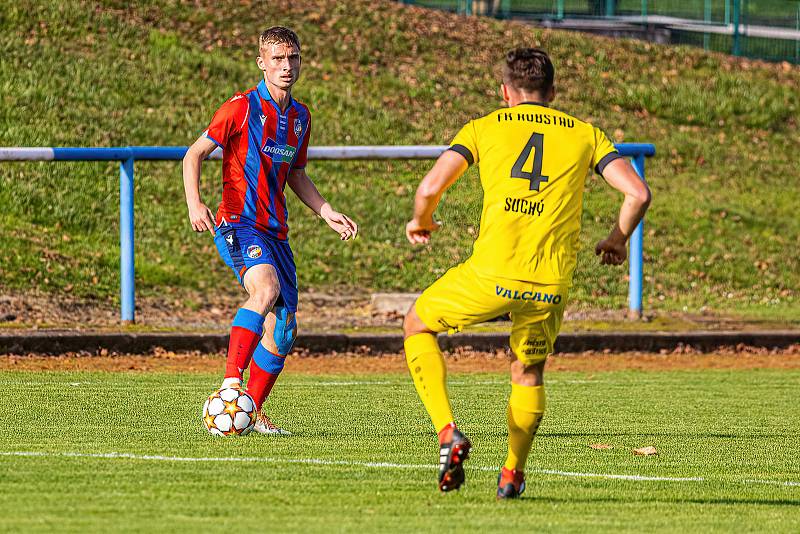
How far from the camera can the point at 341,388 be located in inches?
424

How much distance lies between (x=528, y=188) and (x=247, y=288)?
8.11 feet

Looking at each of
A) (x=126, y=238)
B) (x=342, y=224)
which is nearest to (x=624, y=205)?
(x=342, y=224)

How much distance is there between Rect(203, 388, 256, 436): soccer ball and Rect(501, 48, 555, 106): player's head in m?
2.41

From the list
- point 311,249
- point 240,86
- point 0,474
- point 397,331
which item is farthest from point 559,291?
point 240,86

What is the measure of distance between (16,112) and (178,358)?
331 inches

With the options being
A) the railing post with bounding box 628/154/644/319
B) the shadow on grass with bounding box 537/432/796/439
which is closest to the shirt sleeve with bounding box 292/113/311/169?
the shadow on grass with bounding box 537/432/796/439

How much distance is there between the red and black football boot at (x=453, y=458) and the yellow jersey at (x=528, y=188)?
2.17ft

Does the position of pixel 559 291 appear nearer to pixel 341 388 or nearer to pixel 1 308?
pixel 341 388

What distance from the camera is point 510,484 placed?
597 cm

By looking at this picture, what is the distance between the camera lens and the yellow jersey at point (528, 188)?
5.83 meters

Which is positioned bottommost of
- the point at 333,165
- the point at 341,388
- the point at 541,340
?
the point at 341,388

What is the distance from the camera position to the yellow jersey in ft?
19.1

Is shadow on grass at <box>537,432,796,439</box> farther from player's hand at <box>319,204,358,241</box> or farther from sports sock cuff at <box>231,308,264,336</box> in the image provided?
sports sock cuff at <box>231,308,264,336</box>

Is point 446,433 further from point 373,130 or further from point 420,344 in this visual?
point 373,130
